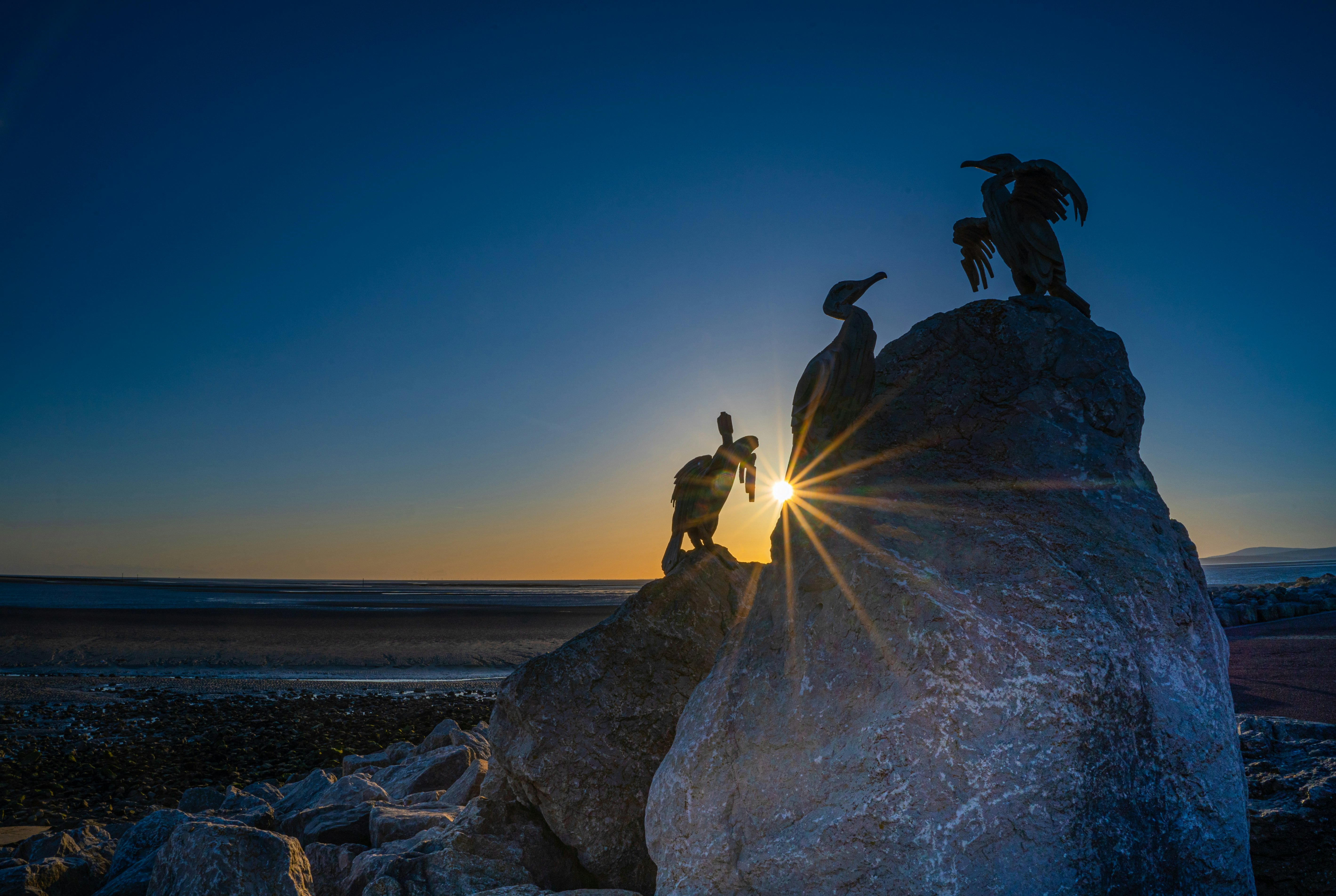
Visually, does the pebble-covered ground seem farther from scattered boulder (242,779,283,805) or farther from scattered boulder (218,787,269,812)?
scattered boulder (218,787,269,812)

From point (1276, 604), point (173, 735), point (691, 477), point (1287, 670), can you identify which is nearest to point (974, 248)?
point (691, 477)

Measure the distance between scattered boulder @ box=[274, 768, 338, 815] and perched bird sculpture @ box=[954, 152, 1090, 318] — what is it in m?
8.53

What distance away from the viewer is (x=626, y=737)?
18.4ft

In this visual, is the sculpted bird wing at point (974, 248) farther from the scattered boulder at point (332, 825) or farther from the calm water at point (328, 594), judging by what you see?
the calm water at point (328, 594)

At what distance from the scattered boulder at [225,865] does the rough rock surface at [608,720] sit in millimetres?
1491

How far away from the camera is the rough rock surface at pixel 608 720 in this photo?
17.8 feet

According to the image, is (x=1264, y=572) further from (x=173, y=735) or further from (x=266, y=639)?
(x=173, y=735)

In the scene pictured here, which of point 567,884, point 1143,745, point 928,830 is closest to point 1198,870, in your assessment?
point 1143,745

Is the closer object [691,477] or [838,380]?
[838,380]

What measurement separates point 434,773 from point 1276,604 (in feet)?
81.2

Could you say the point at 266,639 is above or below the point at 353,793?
below

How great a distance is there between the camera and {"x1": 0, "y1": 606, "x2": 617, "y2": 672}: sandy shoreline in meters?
27.0

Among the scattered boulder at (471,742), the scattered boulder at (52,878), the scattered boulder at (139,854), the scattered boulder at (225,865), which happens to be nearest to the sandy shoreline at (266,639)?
the scattered boulder at (471,742)

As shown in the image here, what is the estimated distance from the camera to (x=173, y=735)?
15016 millimetres
